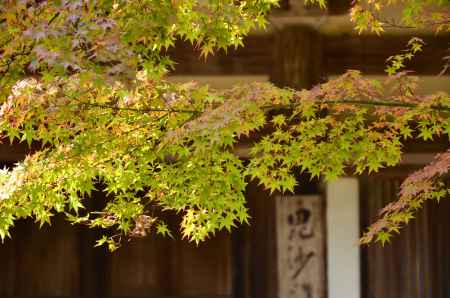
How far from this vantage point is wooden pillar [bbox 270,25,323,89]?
6465 millimetres

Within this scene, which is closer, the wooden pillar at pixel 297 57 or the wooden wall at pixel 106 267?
the wooden pillar at pixel 297 57

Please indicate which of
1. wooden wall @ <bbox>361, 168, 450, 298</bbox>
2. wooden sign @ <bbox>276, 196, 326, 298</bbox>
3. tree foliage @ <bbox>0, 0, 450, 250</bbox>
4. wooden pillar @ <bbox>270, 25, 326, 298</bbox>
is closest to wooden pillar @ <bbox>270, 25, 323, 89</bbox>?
wooden pillar @ <bbox>270, 25, 326, 298</bbox>

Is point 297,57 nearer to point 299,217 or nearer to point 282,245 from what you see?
point 299,217

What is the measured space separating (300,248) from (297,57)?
69.8 inches

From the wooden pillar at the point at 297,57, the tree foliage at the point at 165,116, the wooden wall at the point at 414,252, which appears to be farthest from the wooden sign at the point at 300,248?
the wooden wall at the point at 414,252

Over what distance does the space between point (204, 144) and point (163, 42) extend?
25.6 inches

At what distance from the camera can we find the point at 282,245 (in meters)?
6.70

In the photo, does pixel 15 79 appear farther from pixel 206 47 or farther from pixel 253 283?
pixel 253 283

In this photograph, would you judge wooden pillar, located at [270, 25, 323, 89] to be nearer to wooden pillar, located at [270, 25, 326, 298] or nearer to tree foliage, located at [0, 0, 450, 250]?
wooden pillar, located at [270, 25, 326, 298]

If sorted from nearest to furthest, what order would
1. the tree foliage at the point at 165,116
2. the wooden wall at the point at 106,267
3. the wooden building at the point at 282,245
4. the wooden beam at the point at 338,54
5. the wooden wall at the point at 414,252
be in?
the tree foliage at the point at 165,116, the wooden building at the point at 282,245, the wooden beam at the point at 338,54, the wooden wall at the point at 414,252, the wooden wall at the point at 106,267

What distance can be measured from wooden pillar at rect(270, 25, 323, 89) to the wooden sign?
1075 millimetres

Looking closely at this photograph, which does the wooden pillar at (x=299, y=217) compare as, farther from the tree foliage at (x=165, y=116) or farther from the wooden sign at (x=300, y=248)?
the tree foliage at (x=165, y=116)

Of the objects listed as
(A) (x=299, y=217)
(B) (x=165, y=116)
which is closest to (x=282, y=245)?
(A) (x=299, y=217)

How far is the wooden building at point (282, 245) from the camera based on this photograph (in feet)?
22.0
